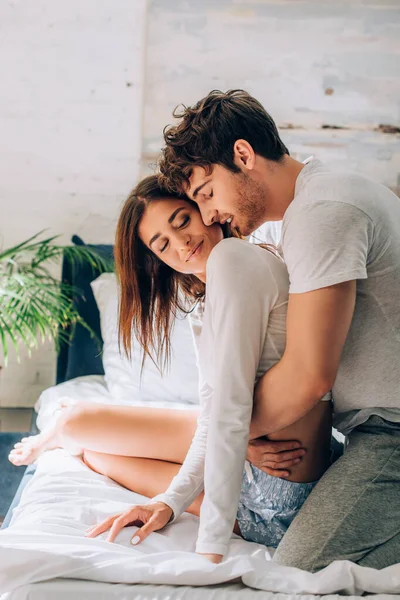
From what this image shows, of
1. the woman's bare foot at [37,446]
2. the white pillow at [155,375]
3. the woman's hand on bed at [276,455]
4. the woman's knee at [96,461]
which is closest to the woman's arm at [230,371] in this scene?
the woman's hand on bed at [276,455]

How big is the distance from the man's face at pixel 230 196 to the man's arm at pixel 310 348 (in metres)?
0.30

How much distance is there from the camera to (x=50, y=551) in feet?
4.46

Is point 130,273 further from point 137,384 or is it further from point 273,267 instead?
point 137,384

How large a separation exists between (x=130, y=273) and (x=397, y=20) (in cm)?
183

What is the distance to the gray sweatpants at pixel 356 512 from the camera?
1.47 m

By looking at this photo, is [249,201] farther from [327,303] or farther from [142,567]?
[142,567]

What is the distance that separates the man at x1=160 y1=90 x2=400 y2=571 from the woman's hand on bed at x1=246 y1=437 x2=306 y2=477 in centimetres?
2

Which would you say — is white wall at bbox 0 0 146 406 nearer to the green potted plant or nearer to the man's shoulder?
the green potted plant

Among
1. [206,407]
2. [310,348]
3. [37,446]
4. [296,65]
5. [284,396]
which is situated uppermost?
[296,65]

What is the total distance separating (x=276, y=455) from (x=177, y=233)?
1.99ft

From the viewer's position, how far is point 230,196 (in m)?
1.67

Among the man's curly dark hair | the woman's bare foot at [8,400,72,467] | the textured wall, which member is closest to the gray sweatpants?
the man's curly dark hair

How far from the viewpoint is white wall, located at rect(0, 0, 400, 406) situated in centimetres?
305

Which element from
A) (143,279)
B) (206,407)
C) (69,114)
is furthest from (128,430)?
(69,114)
